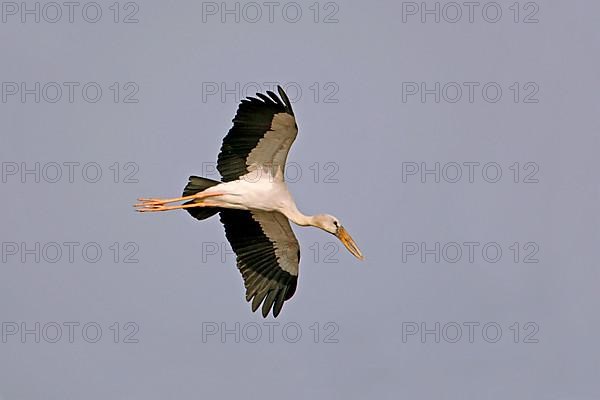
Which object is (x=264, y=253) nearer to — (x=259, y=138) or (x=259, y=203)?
(x=259, y=203)

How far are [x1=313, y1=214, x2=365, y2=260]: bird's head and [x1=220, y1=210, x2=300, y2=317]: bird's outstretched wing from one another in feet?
1.66

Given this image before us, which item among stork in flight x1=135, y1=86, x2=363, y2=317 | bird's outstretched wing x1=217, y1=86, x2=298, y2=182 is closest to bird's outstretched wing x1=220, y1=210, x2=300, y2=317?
stork in flight x1=135, y1=86, x2=363, y2=317

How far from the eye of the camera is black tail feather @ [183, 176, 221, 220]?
102 feet

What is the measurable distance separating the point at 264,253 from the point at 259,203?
1112 mm

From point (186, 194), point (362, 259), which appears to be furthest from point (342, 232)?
→ point (186, 194)

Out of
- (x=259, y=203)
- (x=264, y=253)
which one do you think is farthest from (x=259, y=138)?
(x=264, y=253)

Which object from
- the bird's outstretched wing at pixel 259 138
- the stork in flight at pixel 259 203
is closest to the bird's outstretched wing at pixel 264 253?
the stork in flight at pixel 259 203

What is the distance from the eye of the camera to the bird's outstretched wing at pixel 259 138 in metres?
29.9

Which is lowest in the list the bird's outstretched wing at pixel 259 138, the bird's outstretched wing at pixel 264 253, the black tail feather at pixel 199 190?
the bird's outstretched wing at pixel 264 253

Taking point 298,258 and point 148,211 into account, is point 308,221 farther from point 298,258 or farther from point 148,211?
point 148,211

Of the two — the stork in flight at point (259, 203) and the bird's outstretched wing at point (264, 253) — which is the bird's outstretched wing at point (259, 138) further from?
the bird's outstretched wing at point (264, 253)

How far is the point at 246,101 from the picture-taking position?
98.5 feet

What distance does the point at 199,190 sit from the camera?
3119cm

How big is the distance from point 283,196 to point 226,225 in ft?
4.30
